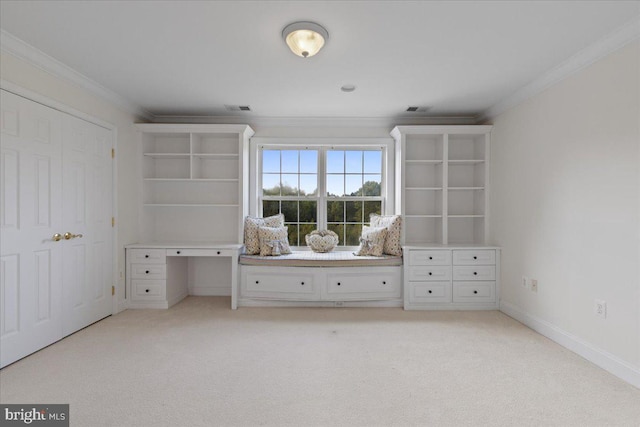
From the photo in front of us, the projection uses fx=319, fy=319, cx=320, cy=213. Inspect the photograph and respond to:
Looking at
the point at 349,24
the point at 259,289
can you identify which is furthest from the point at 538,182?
the point at 259,289

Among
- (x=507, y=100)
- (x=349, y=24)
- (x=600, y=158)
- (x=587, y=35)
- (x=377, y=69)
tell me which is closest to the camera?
(x=349, y=24)

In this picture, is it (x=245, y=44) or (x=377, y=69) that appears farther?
(x=377, y=69)

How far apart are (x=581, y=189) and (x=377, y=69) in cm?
194

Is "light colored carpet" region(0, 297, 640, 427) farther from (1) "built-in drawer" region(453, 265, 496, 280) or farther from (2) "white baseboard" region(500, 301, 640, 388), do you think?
(1) "built-in drawer" region(453, 265, 496, 280)

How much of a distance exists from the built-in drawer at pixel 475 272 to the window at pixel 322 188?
4.20 feet

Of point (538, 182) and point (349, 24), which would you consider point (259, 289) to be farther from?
point (538, 182)

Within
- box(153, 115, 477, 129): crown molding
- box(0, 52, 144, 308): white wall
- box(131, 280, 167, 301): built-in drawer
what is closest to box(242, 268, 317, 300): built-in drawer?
box(131, 280, 167, 301): built-in drawer

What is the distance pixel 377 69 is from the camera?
2.79 metres

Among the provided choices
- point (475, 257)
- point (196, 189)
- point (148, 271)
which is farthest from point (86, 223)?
point (475, 257)

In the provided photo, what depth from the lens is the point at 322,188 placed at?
4.45 m

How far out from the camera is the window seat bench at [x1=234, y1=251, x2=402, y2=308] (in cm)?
Answer: 374

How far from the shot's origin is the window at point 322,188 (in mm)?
4445

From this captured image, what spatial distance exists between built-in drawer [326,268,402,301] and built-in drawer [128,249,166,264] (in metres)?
1.98

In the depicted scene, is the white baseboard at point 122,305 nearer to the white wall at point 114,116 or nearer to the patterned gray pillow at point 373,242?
the white wall at point 114,116
